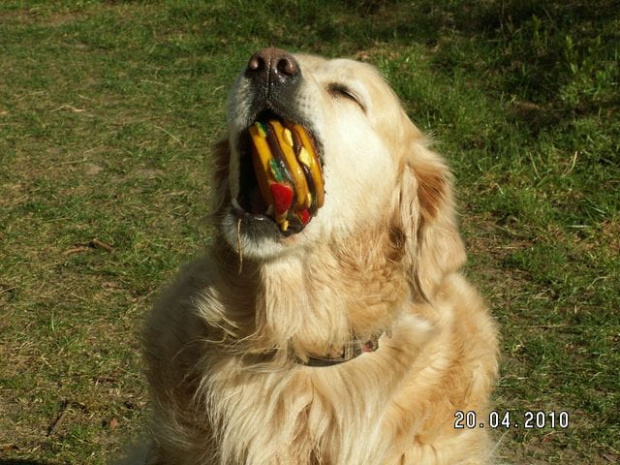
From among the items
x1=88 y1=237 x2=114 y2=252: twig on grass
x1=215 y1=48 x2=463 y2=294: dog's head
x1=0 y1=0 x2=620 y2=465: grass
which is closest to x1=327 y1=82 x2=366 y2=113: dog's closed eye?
x1=215 y1=48 x2=463 y2=294: dog's head

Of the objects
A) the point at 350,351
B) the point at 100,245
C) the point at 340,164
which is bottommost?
the point at 100,245

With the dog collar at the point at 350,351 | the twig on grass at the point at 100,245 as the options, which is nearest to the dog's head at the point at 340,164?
the dog collar at the point at 350,351

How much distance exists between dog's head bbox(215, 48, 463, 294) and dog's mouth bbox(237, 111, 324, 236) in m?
0.02

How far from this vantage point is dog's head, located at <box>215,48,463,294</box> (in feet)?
9.56

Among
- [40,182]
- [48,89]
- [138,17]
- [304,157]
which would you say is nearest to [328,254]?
[304,157]

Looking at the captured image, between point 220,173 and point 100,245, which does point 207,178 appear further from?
point 220,173

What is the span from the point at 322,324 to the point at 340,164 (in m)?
0.57

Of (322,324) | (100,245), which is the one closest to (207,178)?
(100,245)

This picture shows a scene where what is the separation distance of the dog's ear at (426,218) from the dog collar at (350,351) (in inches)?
10.7

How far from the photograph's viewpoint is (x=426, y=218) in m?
3.34

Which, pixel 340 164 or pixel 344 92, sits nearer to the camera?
pixel 340 164
